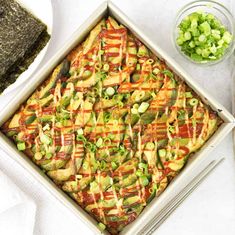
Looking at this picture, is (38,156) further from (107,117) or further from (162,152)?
(162,152)

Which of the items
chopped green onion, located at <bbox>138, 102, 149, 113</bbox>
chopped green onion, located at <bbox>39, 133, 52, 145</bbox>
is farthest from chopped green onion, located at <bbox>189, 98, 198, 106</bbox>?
chopped green onion, located at <bbox>39, 133, 52, 145</bbox>

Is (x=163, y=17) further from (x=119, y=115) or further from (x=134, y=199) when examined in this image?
(x=134, y=199)

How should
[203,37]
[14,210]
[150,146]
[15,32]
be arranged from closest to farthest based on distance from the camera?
[150,146] < [203,37] < [15,32] < [14,210]

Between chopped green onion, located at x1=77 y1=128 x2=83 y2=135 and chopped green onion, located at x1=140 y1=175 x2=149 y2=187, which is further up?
chopped green onion, located at x1=140 y1=175 x2=149 y2=187

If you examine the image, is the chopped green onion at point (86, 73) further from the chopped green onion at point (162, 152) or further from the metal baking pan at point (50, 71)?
the chopped green onion at point (162, 152)

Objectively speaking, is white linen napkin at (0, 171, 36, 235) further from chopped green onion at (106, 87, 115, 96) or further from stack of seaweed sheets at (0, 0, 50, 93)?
chopped green onion at (106, 87, 115, 96)

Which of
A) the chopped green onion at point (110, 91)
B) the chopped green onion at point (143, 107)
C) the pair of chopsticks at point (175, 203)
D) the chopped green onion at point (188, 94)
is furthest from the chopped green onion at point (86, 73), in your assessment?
the pair of chopsticks at point (175, 203)

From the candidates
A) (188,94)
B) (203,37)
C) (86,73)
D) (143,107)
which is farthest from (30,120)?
(203,37)
